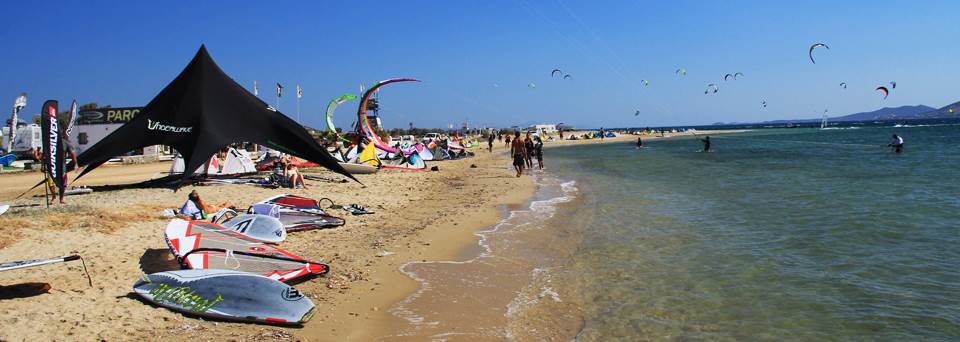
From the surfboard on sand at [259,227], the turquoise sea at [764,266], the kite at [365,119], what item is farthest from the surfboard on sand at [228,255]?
the kite at [365,119]

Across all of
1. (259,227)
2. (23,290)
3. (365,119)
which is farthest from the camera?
(365,119)

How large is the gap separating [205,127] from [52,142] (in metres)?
2.53

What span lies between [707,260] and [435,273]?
3.50 meters

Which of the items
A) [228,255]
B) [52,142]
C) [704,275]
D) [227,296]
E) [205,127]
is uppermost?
[205,127]

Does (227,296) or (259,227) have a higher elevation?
(259,227)

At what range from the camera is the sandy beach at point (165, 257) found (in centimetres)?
451

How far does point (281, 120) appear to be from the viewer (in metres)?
11.0

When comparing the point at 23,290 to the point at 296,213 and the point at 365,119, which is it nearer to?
the point at 296,213

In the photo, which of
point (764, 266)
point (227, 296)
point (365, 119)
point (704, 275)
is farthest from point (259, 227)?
point (365, 119)

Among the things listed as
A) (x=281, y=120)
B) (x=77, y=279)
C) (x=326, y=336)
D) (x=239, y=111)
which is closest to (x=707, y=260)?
(x=326, y=336)

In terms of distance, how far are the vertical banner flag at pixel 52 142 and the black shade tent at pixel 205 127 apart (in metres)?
2.05

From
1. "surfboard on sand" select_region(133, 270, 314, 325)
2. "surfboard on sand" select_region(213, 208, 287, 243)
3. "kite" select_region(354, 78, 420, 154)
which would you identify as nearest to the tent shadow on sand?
"surfboard on sand" select_region(133, 270, 314, 325)

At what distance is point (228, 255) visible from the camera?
231 inches

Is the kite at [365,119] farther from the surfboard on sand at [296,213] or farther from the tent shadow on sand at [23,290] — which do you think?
the tent shadow on sand at [23,290]
